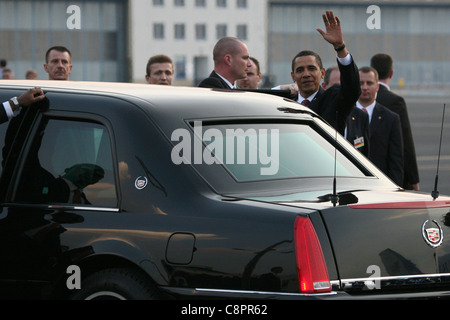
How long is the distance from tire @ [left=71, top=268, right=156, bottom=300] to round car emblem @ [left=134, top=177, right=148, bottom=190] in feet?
1.38

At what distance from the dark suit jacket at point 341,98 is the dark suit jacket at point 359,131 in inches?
27.9

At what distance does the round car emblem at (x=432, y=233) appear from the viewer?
14.9 feet

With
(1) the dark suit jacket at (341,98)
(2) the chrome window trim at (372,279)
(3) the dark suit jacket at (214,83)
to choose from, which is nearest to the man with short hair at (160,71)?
(3) the dark suit jacket at (214,83)

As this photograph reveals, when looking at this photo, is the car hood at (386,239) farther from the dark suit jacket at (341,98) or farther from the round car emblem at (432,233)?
the dark suit jacket at (341,98)

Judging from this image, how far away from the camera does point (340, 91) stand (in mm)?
6957

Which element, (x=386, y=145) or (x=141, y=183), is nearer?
→ (x=141, y=183)

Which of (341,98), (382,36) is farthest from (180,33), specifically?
(341,98)

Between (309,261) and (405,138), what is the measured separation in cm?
546

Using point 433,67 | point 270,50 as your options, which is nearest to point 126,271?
point 270,50

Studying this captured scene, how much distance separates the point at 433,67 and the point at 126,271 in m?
108

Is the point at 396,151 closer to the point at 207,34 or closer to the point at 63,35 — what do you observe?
the point at 63,35

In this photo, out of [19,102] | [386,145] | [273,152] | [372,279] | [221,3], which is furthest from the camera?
[221,3]

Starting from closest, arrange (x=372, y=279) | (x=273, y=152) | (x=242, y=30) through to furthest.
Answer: (x=372, y=279) → (x=273, y=152) → (x=242, y=30)

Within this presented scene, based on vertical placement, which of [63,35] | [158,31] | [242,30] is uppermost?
[242,30]
